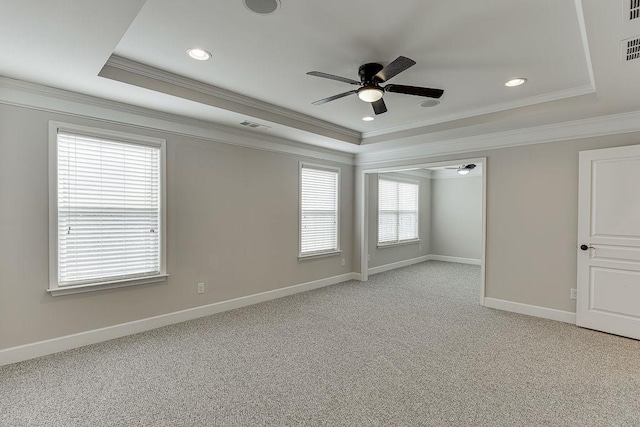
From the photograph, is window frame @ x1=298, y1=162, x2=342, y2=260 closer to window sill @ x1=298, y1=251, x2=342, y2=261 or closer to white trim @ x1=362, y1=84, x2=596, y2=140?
window sill @ x1=298, y1=251, x2=342, y2=261

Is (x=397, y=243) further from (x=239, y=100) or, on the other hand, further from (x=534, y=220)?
(x=239, y=100)

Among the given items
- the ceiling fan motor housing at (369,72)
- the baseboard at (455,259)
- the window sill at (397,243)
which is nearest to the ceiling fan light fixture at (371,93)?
the ceiling fan motor housing at (369,72)

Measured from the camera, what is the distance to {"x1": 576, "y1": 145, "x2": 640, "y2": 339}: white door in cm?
345

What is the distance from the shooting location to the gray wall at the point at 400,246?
263 inches

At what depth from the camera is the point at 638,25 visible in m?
1.91

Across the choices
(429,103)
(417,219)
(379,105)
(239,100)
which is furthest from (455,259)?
(239,100)

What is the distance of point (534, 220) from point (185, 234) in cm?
452

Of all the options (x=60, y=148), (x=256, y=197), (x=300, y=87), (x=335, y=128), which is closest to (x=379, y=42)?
(x=300, y=87)

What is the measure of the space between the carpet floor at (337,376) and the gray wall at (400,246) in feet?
9.20

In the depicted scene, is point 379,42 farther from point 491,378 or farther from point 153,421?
point 153,421

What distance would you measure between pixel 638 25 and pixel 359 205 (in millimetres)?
4534

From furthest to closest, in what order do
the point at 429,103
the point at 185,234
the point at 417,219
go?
the point at 417,219, the point at 185,234, the point at 429,103

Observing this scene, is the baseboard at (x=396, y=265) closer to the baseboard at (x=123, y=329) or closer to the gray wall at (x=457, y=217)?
the gray wall at (x=457, y=217)

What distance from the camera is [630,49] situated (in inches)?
86.0
